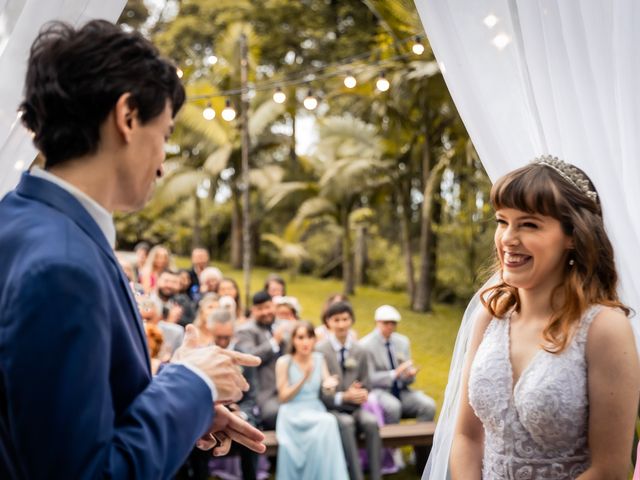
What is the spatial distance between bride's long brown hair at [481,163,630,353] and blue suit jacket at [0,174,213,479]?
1031mm

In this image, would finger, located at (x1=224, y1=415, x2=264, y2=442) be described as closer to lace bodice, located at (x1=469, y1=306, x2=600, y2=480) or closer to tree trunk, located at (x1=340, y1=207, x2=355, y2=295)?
lace bodice, located at (x1=469, y1=306, x2=600, y2=480)

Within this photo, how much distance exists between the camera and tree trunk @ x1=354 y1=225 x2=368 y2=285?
1561 cm

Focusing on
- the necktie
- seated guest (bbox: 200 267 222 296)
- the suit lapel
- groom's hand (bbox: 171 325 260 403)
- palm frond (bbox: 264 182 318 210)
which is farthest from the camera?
palm frond (bbox: 264 182 318 210)

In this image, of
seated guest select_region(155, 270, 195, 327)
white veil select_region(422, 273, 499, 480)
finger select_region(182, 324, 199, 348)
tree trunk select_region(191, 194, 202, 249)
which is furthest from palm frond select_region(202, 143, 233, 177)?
finger select_region(182, 324, 199, 348)

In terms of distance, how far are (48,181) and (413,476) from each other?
494cm

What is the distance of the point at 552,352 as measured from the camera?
171 cm

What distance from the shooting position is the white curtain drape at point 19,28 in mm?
2010

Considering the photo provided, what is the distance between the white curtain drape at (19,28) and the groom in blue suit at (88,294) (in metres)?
0.94

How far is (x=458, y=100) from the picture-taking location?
212 cm

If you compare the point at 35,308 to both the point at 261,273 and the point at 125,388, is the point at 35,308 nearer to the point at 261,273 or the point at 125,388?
the point at 125,388

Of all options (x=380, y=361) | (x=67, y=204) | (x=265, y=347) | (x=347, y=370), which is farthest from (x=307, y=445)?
(x=67, y=204)

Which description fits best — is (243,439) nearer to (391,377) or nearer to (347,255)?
(391,377)

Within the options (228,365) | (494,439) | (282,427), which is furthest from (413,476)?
(228,365)

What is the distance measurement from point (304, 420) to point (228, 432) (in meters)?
3.71
